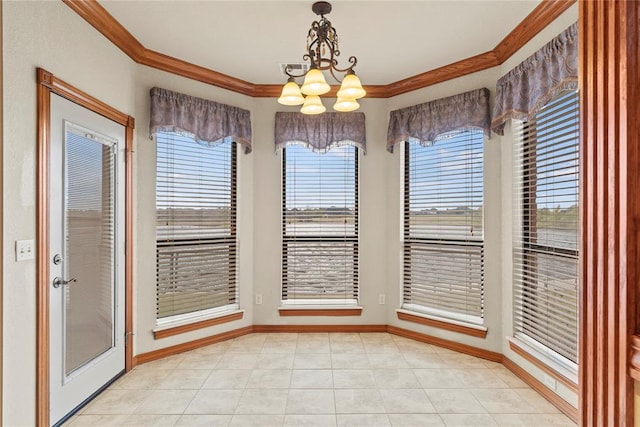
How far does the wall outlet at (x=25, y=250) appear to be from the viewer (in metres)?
1.89

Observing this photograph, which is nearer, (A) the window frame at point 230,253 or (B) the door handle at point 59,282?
(B) the door handle at point 59,282

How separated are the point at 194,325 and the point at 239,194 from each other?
Result: 139cm

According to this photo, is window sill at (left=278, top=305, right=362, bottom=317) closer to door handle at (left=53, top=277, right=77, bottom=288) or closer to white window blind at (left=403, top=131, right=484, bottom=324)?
white window blind at (left=403, top=131, right=484, bottom=324)

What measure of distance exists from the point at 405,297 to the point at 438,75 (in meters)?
2.32

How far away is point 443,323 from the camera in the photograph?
3475 mm

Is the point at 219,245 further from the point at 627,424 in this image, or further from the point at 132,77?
the point at 627,424

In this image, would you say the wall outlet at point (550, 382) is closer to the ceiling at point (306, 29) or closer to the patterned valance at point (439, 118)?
the patterned valance at point (439, 118)

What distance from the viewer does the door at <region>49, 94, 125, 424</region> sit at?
86.2 inches

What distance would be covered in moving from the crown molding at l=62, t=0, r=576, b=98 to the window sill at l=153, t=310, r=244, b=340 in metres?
2.37

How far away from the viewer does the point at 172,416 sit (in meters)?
2.31

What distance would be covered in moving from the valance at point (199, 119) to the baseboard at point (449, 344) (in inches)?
100

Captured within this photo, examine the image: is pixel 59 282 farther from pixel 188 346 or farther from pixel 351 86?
pixel 351 86

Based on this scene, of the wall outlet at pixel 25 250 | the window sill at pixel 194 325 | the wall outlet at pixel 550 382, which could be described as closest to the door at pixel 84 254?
the wall outlet at pixel 25 250

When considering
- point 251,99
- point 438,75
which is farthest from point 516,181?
point 251,99
